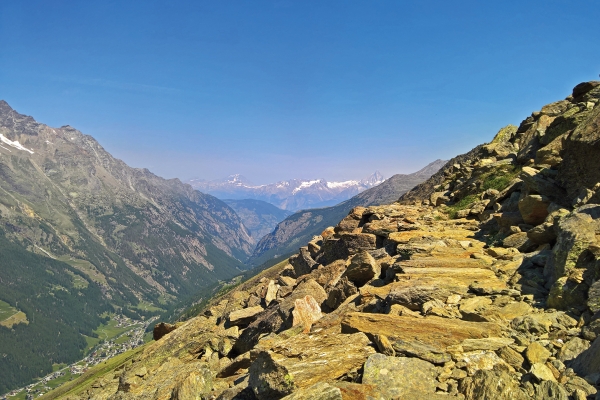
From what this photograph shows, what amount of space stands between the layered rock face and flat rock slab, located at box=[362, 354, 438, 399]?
0.03m

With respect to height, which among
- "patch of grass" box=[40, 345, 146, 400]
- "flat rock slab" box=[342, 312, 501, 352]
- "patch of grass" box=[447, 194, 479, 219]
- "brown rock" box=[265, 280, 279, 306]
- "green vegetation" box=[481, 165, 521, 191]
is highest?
"green vegetation" box=[481, 165, 521, 191]

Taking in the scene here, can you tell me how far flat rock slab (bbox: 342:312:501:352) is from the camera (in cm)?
1043

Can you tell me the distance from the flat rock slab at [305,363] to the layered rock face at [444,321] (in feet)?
0.12

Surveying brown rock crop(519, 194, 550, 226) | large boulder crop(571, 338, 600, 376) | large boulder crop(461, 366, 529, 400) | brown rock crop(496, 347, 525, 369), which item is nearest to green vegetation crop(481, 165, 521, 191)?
brown rock crop(519, 194, 550, 226)

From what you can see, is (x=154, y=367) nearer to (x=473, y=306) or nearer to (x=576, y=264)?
(x=473, y=306)

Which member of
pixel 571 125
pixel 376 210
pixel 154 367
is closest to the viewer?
pixel 154 367

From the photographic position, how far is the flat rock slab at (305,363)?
982cm

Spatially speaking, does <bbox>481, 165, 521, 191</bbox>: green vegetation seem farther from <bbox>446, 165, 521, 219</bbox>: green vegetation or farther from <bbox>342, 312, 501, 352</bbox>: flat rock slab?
<bbox>342, 312, 501, 352</bbox>: flat rock slab

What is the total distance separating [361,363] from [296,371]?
71.9 inches

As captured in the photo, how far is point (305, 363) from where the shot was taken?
1058 cm

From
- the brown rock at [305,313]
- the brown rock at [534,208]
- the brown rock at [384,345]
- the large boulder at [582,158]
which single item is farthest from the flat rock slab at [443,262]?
the brown rock at [384,345]

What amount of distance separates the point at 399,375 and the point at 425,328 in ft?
8.02

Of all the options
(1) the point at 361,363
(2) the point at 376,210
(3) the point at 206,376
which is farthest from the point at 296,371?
(2) the point at 376,210

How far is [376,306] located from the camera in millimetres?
14781
